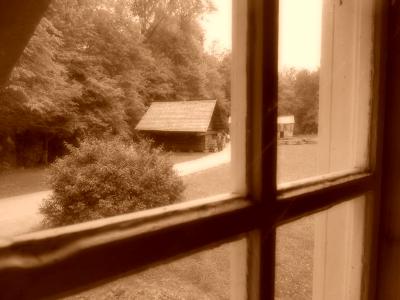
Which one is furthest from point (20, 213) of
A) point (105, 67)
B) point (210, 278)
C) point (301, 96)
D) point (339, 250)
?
point (339, 250)

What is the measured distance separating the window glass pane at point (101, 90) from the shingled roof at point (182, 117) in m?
0.06

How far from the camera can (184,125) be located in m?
8.73

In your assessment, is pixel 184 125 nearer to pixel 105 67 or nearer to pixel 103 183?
pixel 103 183

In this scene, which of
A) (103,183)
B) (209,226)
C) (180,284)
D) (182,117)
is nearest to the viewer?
(209,226)

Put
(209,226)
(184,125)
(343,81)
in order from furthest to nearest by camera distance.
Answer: (184,125) → (343,81) → (209,226)

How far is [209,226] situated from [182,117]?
846cm

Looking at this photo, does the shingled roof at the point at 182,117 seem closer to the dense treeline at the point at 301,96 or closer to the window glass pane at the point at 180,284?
the window glass pane at the point at 180,284

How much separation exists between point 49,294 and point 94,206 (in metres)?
5.37

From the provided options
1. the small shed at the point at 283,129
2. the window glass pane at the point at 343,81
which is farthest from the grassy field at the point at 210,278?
the window glass pane at the point at 343,81

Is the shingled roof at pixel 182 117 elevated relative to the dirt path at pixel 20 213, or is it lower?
elevated

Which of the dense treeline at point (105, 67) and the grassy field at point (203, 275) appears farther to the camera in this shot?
the grassy field at point (203, 275)

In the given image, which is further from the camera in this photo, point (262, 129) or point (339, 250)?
point (339, 250)

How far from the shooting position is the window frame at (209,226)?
1.24 ft

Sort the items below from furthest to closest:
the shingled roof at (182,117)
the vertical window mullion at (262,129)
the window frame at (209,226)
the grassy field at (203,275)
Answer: the shingled roof at (182,117), the grassy field at (203,275), the vertical window mullion at (262,129), the window frame at (209,226)
